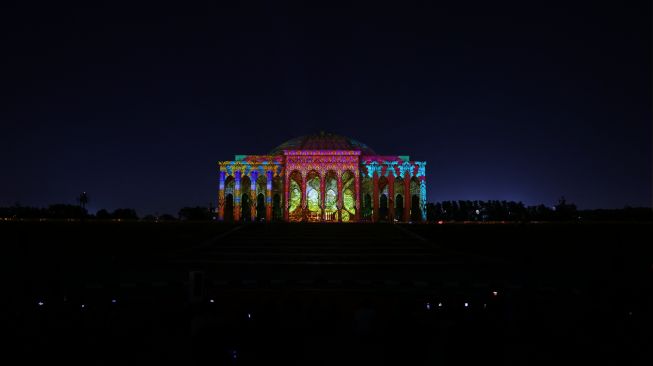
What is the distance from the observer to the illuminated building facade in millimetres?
45938

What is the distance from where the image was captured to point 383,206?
171 feet

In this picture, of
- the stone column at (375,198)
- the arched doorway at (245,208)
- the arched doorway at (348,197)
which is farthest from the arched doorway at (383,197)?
the arched doorway at (245,208)

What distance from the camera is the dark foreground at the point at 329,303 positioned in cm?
584

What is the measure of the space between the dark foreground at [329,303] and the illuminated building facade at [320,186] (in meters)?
25.8

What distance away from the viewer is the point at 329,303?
8109mm

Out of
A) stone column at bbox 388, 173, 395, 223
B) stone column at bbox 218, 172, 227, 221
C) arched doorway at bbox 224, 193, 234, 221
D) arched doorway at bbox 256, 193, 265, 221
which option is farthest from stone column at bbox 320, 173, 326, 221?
stone column at bbox 218, 172, 227, 221

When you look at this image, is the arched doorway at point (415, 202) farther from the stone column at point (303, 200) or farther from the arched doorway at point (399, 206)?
the stone column at point (303, 200)

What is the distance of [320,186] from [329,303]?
39.4m

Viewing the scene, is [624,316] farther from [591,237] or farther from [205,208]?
[205,208]

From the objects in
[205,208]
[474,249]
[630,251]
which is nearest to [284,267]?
[474,249]

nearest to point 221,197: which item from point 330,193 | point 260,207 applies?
point 260,207

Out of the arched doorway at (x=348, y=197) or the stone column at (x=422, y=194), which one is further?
the arched doorway at (x=348, y=197)

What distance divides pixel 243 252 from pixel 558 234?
49.5 ft

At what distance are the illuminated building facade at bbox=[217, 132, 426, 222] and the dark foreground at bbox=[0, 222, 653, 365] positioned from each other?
1017 inches
